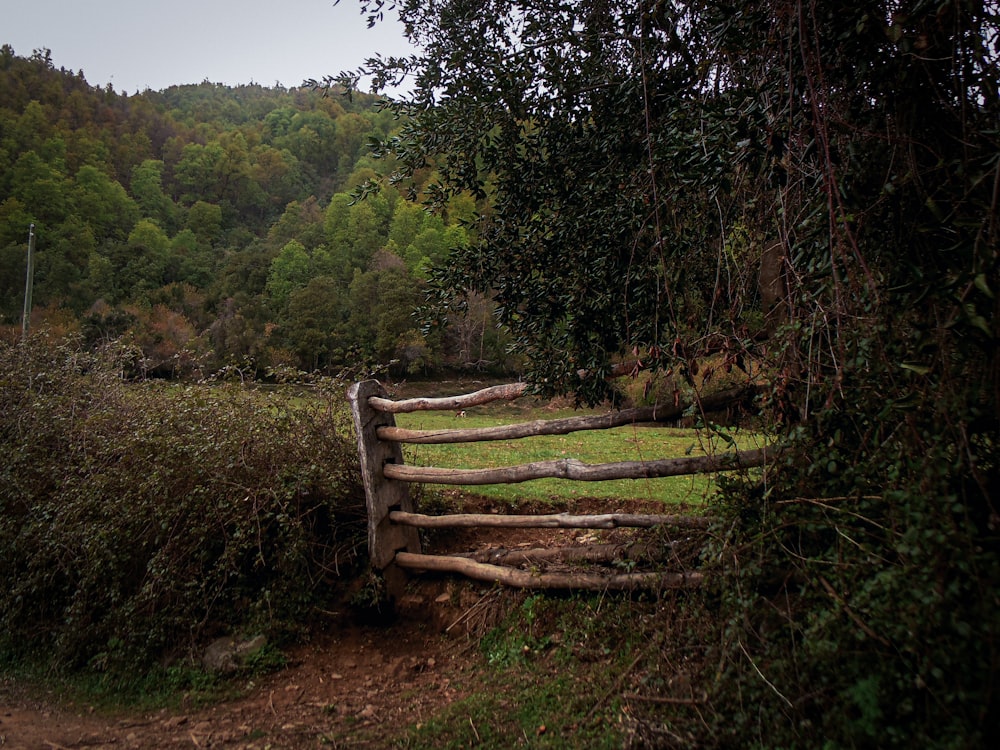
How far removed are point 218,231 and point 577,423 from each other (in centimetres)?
6769

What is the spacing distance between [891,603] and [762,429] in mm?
1120

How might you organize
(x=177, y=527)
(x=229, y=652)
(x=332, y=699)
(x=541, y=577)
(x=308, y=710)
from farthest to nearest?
(x=177, y=527), (x=229, y=652), (x=541, y=577), (x=332, y=699), (x=308, y=710)

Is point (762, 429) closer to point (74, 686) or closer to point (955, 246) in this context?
point (955, 246)

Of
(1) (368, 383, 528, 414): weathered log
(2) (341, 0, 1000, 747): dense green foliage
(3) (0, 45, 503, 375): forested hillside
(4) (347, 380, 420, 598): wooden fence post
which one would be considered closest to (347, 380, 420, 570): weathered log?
(4) (347, 380, 420, 598): wooden fence post

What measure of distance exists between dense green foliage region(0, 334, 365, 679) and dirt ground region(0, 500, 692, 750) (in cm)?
38

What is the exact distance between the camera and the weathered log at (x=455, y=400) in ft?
14.3

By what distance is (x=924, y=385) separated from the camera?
2.16 m

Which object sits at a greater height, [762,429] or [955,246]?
[955,246]

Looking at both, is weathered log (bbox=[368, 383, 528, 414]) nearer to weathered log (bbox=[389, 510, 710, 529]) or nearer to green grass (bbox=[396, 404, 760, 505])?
weathered log (bbox=[389, 510, 710, 529])

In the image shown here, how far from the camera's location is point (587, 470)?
13.8 feet

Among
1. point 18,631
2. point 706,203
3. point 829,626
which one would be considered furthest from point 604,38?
point 18,631

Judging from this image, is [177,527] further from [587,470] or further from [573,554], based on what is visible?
[587,470]

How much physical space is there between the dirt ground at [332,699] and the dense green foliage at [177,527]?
1.25 ft

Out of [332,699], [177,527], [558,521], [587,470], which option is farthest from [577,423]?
[177,527]
